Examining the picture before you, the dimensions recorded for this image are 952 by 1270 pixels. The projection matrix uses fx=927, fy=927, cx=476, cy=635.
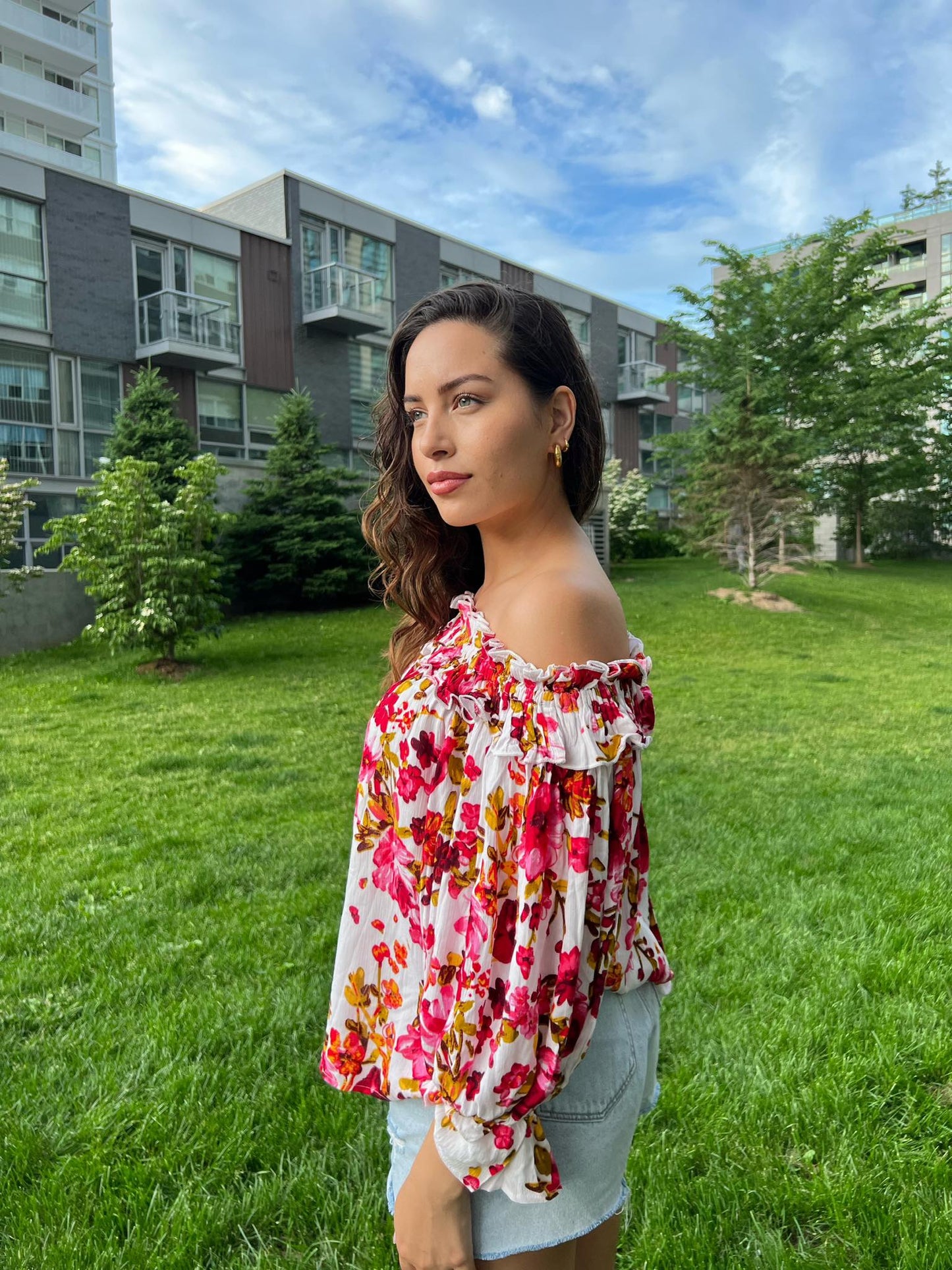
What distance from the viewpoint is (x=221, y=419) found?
19984 mm

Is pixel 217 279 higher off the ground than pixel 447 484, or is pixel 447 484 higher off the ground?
pixel 217 279

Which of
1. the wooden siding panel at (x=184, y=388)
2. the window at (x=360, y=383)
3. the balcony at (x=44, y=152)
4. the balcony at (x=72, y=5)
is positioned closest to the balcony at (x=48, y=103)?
the balcony at (x=44, y=152)

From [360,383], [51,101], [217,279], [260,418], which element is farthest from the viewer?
[51,101]

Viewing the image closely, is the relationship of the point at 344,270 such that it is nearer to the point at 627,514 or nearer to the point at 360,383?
the point at 360,383

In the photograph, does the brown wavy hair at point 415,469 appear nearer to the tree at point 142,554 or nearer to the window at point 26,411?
the tree at point 142,554

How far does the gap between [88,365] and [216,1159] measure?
18077mm

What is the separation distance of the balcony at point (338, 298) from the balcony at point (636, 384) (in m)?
11.7

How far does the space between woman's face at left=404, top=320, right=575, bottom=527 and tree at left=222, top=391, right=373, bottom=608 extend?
14.1 m

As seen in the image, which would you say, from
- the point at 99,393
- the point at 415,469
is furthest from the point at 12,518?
the point at 415,469

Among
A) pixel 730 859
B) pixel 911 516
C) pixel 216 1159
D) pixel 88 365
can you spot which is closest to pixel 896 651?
pixel 730 859

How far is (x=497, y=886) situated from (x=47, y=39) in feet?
147

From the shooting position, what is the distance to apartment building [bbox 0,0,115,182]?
116 ft

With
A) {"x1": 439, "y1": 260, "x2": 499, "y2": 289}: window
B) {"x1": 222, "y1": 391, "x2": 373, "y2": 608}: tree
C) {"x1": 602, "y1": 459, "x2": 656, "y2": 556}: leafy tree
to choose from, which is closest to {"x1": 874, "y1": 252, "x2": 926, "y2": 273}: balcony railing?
{"x1": 602, "y1": 459, "x2": 656, "y2": 556}: leafy tree

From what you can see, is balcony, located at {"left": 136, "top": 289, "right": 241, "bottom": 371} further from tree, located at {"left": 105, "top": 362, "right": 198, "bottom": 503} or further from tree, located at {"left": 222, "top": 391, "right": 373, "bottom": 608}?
tree, located at {"left": 222, "top": 391, "right": 373, "bottom": 608}
